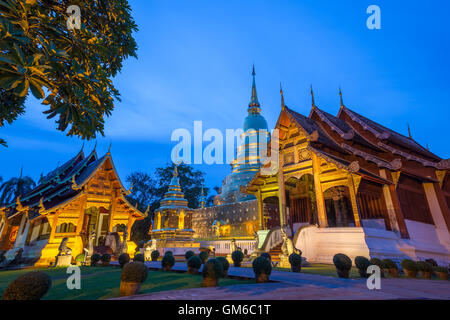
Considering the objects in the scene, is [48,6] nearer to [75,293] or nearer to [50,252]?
[75,293]

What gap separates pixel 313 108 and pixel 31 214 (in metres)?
19.6

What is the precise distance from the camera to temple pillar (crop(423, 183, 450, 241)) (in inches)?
587

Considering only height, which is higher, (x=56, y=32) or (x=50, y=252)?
(x=56, y=32)

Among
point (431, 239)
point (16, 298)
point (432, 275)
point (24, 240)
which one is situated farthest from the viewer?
point (24, 240)

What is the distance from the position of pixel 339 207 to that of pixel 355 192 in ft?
16.1

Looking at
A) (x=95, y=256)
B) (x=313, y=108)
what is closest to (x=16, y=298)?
(x=95, y=256)

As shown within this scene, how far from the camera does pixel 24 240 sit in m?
15.3

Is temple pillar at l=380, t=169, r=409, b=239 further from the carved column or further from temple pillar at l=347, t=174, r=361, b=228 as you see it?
the carved column

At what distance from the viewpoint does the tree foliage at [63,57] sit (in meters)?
3.48

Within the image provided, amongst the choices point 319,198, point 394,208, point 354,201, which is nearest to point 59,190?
point 319,198

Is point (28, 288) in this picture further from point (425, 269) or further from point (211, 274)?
point (425, 269)

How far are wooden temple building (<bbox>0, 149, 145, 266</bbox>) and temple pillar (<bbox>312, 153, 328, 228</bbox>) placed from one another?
37.7ft

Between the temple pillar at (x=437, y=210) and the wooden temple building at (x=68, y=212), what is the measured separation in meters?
19.5
